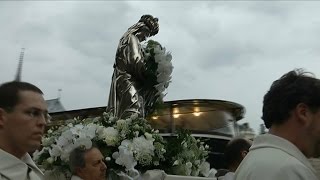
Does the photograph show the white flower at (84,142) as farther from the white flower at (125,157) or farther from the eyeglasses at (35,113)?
the eyeglasses at (35,113)

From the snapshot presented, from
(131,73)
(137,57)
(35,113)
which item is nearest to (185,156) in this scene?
(137,57)

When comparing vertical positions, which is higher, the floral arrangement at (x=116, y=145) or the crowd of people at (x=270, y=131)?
the crowd of people at (x=270, y=131)

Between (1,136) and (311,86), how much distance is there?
1.37 m

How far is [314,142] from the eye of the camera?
1850 mm

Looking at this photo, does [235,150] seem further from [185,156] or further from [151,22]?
[151,22]

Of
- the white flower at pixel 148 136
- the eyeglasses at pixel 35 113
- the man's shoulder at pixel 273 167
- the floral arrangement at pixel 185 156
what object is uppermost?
the eyeglasses at pixel 35 113

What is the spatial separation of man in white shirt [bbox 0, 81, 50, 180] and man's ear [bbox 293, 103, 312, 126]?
1156mm

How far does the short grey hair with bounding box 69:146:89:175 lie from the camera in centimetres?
356

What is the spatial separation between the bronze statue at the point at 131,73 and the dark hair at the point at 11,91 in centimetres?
287

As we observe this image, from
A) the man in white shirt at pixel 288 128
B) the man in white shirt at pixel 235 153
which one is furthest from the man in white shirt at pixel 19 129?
the man in white shirt at pixel 235 153

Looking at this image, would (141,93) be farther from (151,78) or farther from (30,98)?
(30,98)

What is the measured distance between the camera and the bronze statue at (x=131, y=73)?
5.53 m

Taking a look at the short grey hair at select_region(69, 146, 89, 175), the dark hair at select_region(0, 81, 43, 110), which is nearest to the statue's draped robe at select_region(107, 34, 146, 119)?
the short grey hair at select_region(69, 146, 89, 175)

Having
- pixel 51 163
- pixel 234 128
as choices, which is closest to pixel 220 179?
pixel 51 163
